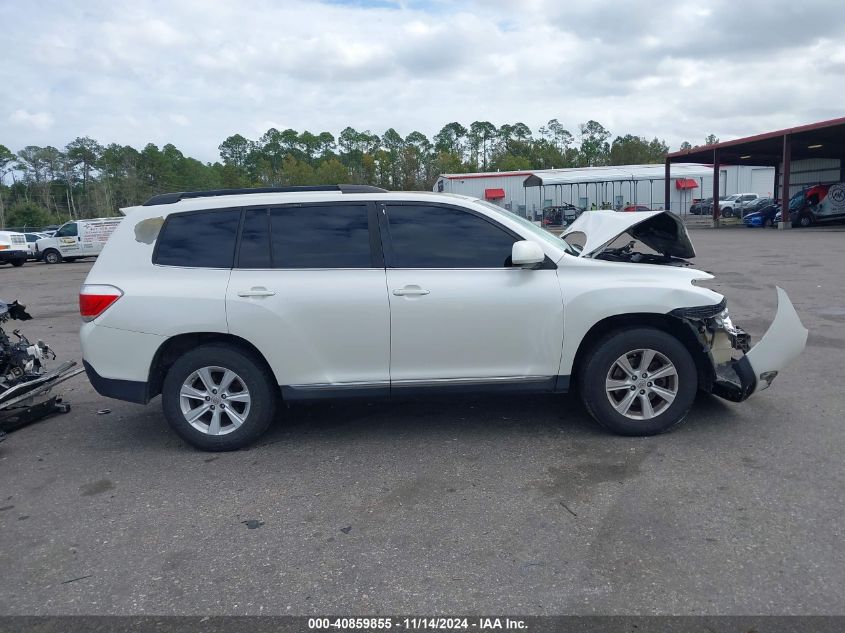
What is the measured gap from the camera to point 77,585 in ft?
10.4

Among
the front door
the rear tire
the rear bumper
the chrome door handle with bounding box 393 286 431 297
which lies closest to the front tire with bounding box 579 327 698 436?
the front door

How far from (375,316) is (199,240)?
56.6 inches

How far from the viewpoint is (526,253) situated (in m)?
4.48

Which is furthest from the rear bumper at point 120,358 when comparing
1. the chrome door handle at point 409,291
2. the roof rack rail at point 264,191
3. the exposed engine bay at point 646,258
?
the exposed engine bay at point 646,258

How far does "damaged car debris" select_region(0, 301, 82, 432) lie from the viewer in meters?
5.42

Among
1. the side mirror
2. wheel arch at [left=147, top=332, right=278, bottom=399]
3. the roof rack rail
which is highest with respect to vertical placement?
the roof rack rail

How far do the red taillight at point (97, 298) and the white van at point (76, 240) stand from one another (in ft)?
91.8

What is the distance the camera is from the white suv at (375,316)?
15.1 ft

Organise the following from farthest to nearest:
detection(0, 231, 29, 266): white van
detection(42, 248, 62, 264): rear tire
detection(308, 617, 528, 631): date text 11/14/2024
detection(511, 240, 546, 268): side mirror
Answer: detection(42, 248, 62, 264): rear tire, detection(0, 231, 29, 266): white van, detection(511, 240, 546, 268): side mirror, detection(308, 617, 528, 631): date text 11/14/2024

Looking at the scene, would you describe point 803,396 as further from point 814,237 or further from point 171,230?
point 814,237

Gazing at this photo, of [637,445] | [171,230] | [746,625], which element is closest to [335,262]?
[171,230]

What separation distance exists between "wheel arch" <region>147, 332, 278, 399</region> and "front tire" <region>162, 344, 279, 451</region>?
1.6 inches

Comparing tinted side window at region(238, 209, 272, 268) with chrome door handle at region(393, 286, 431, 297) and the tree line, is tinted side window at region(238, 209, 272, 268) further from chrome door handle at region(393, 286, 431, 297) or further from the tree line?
the tree line

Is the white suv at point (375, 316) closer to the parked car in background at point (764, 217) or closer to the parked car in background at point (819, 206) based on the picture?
the parked car in background at point (819, 206)
